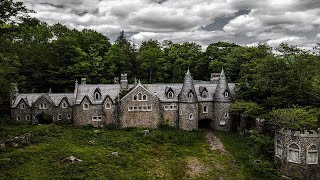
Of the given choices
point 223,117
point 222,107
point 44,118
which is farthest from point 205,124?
point 44,118

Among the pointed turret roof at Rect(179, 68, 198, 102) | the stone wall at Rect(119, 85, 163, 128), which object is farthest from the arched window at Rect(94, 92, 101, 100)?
the pointed turret roof at Rect(179, 68, 198, 102)

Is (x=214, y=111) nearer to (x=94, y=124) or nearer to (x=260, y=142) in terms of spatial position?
(x=260, y=142)

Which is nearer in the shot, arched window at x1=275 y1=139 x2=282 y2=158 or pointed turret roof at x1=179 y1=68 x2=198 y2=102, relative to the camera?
arched window at x1=275 y1=139 x2=282 y2=158

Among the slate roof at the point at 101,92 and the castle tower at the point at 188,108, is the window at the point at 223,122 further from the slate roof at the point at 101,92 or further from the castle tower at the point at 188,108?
the slate roof at the point at 101,92

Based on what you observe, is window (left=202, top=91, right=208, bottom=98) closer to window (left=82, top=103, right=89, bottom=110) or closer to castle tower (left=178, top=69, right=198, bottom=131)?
castle tower (left=178, top=69, right=198, bottom=131)

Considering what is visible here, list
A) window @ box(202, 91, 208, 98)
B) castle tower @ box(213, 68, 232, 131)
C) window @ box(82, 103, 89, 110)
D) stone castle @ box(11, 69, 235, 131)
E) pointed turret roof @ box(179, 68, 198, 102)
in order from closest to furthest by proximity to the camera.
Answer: pointed turret roof @ box(179, 68, 198, 102), stone castle @ box(11, 69, 235, 131), window @ box(82, 103, 89, 110), castle tower @ box(213, 68, 232, 131), window @ box(202, 91, 208, 98)
